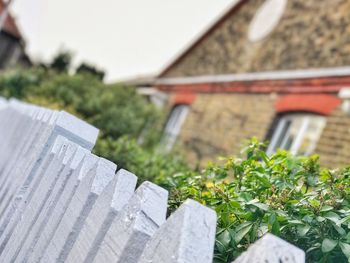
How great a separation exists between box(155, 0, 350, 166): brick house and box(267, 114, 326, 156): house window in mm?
20

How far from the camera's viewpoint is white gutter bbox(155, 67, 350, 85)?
280 inches

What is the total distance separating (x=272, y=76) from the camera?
8688 mm

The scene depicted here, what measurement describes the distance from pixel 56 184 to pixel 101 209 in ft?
1.82

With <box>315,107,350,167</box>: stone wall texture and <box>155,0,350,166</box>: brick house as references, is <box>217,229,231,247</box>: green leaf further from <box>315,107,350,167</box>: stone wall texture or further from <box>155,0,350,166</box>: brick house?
<box>155,0,350,166</box>: brick house

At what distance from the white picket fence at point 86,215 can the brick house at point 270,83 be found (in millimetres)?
5020

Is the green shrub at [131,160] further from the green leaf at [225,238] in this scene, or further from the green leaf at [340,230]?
the green leaf at [340,230]

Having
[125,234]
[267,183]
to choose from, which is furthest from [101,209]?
[267,183]

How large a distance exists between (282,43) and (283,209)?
26.1ft

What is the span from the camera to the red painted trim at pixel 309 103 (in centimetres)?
689

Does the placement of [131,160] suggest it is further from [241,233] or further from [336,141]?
[336,141]

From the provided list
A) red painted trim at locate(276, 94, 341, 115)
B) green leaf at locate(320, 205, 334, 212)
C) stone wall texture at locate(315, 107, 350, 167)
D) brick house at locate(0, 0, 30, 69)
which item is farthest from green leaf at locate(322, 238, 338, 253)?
brick house at locate(0, 0, 30, 69)

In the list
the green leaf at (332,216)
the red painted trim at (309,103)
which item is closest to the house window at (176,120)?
the red painted trim at (309,103)

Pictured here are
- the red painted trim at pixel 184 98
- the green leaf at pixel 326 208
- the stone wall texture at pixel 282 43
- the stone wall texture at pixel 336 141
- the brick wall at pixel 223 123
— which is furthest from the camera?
the red painted trim at pixel 184 98

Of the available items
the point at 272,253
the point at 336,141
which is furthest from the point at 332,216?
the point at 336,141
